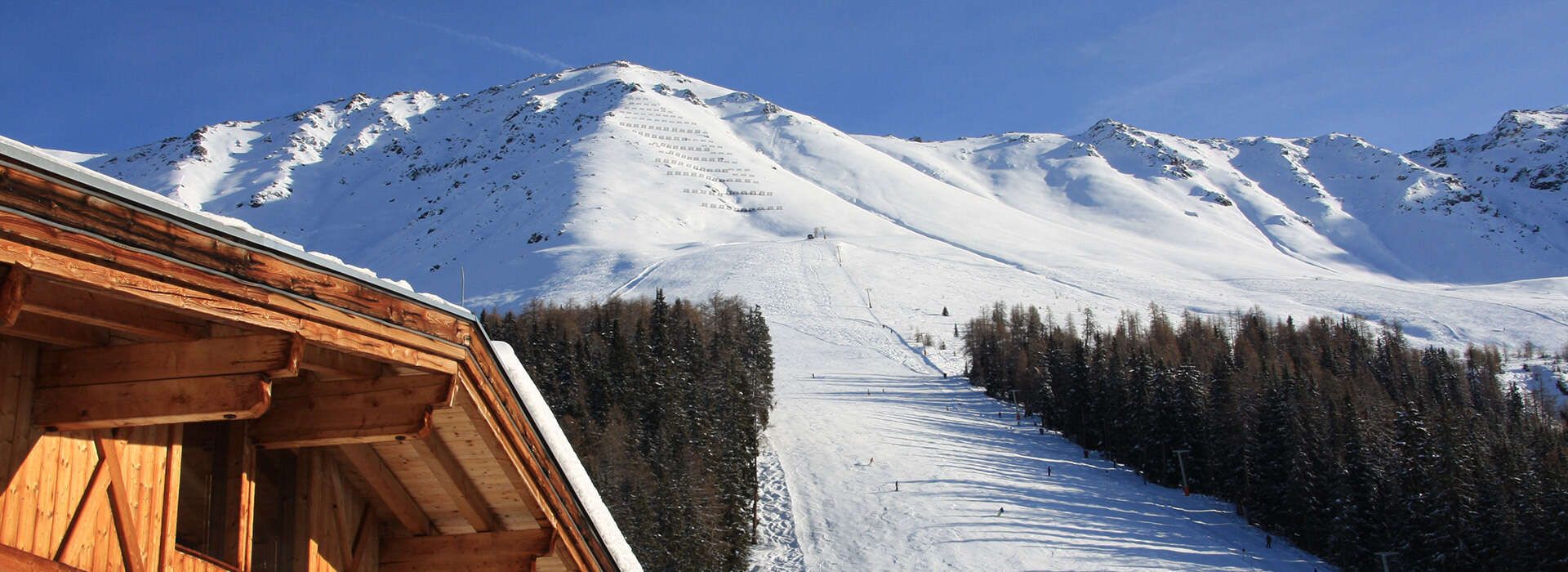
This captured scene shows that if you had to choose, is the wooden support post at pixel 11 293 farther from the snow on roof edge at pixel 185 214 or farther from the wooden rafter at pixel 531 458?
the wooden rafter at pixel 531 458

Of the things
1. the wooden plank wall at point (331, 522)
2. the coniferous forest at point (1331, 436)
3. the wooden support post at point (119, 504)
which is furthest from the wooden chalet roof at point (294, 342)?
the coniferous forest at point (1331, 436)

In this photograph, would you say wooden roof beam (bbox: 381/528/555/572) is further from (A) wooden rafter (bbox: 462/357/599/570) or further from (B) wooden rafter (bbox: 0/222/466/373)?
(B) wooden rafter (bbox: 0/222/466/373)

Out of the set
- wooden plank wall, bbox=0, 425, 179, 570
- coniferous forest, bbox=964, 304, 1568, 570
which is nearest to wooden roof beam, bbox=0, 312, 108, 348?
wooden plank wall, bbox=0, 425, 179, 570

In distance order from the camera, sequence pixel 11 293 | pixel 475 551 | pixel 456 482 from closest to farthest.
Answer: pixel 11 293 → pixel 456 482 → pixel 475 551

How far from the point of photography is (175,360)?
132 inches

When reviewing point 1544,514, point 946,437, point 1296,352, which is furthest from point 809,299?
point 1544,514

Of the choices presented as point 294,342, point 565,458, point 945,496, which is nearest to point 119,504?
point 294,342

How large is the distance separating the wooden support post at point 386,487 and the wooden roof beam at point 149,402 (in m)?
1.54

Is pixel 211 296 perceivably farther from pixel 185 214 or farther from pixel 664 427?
pixel 664 427

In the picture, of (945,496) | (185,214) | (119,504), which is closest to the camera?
(185,214)

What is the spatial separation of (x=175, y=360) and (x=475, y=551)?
90.6 inches

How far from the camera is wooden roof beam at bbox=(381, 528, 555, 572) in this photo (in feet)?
17.4

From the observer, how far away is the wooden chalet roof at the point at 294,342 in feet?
9.12

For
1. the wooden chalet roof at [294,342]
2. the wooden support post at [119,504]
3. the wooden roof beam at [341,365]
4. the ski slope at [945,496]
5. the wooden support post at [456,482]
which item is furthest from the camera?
the ski slope at [945,496]
